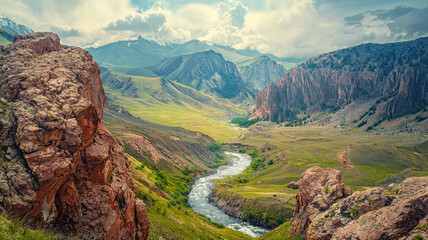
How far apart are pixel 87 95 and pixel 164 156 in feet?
320

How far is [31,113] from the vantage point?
23281 millimetres

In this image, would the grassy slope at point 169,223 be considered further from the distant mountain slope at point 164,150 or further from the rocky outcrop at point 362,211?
the distant mountain slope at point 164,150

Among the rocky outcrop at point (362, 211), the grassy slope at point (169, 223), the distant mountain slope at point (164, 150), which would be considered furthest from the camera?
the distant mountain slope at point (164, 150)

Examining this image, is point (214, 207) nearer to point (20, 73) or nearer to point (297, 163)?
point (297, 163)

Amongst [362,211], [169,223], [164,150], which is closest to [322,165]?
[164,150]

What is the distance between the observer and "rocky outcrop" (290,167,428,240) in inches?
1077

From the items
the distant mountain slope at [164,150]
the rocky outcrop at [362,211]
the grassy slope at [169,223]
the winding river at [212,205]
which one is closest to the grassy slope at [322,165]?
the winding river at [212,205]

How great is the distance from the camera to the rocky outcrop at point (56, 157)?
66.2ft

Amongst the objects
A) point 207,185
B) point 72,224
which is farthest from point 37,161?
point 207,185

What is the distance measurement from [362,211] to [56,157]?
3733cm

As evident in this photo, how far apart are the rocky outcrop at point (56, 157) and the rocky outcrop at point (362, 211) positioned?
88.0 ft

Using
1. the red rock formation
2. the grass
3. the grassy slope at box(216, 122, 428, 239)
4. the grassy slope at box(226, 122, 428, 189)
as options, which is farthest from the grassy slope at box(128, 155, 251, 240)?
the grassy slope at box(226, 122, 428, 189)

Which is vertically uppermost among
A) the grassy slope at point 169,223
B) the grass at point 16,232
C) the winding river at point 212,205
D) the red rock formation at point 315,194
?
the grass at point 16,232

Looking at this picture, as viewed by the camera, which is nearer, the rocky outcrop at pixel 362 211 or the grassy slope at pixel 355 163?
the rocky outcrop at pixel 362 211
